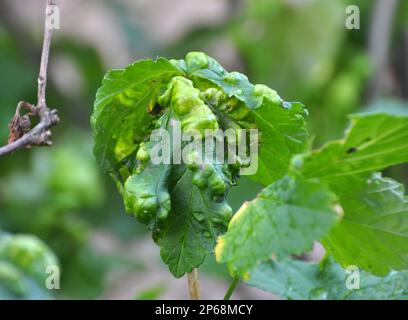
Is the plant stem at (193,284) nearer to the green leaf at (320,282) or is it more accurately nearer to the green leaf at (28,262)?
the green leaf at (320,282)

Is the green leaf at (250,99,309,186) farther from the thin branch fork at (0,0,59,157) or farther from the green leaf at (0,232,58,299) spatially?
the green leaf at (0,232,58,299)

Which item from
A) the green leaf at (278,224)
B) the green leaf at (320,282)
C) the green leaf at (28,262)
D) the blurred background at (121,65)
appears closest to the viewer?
the green leaf at (278,224)

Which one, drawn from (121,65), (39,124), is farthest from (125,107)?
(121,65)

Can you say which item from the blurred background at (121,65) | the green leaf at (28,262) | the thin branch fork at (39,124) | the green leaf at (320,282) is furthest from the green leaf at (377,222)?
the blurred background at (121,65)

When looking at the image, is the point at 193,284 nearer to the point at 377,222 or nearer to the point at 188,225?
the point at 188,225
